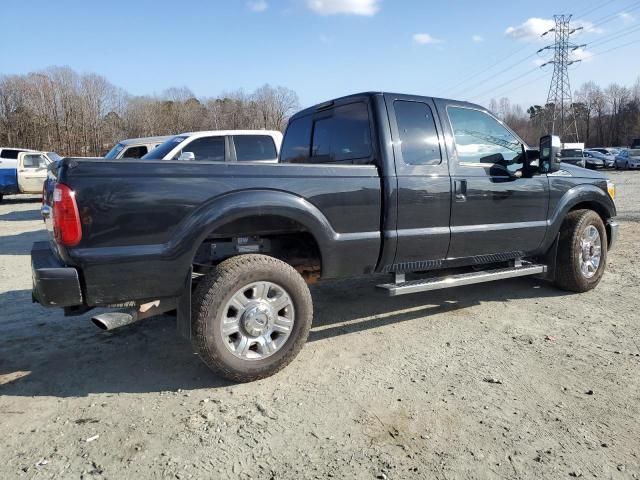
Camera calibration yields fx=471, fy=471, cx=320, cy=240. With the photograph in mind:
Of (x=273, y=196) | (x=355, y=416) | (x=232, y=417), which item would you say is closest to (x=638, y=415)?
(x=355, y=416)

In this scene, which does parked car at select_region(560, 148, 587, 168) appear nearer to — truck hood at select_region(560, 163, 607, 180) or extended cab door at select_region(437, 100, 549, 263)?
truck hood at select_region(560, 163, 607, 180)

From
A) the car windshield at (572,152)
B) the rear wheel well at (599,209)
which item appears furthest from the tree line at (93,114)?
the rear wheel well at (599,209)

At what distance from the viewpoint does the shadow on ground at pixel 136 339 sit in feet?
11.2

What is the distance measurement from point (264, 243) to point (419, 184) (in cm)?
141

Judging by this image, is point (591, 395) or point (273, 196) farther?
point (273, 196)

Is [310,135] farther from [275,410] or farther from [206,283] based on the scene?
[275,410]

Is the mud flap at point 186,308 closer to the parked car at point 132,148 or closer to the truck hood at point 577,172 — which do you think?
the truck hood at point 577,172

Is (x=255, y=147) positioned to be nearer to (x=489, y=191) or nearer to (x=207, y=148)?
(x=207, y=148)

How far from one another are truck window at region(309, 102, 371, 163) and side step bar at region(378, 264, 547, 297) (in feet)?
3.67

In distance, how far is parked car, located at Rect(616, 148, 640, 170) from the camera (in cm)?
3503

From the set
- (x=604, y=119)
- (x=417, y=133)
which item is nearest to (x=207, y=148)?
(x=417, y=133)

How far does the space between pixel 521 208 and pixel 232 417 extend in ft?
11.2

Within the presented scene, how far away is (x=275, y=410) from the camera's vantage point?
2990 mm

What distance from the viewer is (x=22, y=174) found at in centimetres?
1753
